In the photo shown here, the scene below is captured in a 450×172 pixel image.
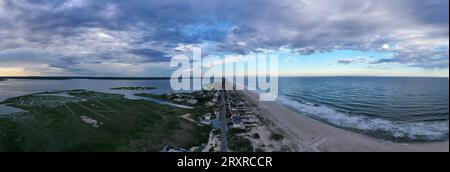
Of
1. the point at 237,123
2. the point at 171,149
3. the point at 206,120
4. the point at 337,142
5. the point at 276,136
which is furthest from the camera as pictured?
the point at 206,120

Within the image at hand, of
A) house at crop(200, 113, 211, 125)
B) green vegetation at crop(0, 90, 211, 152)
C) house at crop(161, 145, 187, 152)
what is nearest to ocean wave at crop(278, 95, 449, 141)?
house at crop(200, 113, 211, 125)

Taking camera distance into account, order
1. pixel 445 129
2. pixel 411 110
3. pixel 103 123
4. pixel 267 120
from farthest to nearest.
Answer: pixel 411 110, pixel 267 120, pixel 103 123, pixel 445 129

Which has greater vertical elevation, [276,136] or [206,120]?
[206,120]

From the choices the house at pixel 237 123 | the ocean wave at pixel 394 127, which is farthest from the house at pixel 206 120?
the ocean wave at pixel 394 127

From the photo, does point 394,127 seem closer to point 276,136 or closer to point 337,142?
point 337,142

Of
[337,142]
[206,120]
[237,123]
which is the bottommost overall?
[337,142]

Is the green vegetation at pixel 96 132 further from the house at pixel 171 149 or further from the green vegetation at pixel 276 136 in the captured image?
the green vegetation at pixel 276 136

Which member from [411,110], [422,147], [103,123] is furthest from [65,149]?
[411,110]

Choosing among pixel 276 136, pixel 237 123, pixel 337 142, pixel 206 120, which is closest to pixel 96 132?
pixel 206 120

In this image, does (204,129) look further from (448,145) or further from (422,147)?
(448,145)

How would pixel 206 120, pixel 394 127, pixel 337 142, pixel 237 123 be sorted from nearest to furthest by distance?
1. pixel 337 142
2. pixel 394 127
3. pixel 237 123
4. pixel 206 120

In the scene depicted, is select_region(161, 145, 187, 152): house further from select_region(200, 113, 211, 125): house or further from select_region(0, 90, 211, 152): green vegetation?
select_region(200, 113, 211, 125): house
